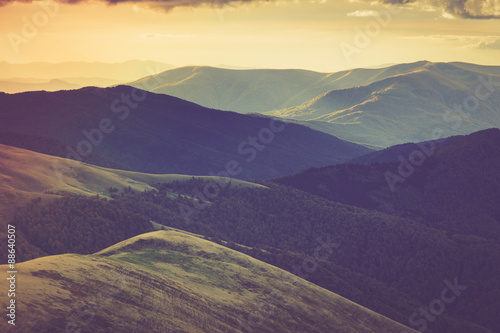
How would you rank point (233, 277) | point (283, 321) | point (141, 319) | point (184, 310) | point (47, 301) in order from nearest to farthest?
1. point (47, 301)
2. point (141, 319)
3. point (184, 310)
4. point (283, 321)
5. point (233, 277)

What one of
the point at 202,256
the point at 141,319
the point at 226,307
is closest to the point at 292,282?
the point at 202,256

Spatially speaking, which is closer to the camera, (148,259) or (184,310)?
(184,310)

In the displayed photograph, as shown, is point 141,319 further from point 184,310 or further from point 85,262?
point 85,262

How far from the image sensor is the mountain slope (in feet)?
318

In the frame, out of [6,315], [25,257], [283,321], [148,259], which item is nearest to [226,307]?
[283,321]

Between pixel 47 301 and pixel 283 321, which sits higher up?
pixel 47 301

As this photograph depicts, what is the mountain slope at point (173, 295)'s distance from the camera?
96938 millimetres

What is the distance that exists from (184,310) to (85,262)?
2346cm

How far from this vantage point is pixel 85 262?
123 meters

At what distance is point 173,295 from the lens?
12300 cm

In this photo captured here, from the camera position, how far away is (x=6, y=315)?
83.1 m

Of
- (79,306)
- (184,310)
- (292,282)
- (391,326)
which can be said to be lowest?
(391,326)

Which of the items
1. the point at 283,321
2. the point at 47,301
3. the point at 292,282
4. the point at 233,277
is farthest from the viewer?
the point at 292,282

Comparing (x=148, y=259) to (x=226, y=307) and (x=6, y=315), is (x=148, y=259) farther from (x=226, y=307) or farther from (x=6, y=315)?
(x=6, y=315)
